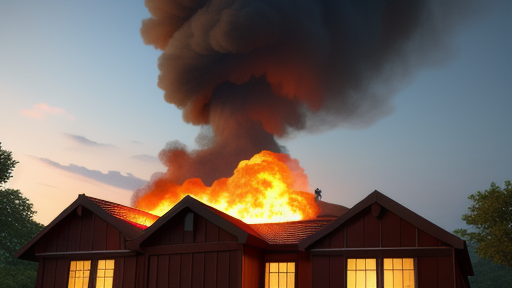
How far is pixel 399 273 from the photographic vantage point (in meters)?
20.8

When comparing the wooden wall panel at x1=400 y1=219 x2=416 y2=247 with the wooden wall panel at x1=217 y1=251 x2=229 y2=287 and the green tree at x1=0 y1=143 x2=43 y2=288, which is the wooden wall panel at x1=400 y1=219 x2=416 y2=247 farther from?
the green tree at x1=0 y1=143 x2=43 y2=288

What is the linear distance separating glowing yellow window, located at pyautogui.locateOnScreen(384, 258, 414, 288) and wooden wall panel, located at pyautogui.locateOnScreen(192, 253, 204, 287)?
21.3ft

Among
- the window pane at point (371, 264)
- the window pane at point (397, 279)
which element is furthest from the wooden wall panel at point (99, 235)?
the window pane at point (397, 279)

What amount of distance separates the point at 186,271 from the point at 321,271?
4897mm

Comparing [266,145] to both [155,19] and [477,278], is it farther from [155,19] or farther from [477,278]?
[477,278]

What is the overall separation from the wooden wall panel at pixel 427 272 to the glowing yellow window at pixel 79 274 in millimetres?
12785

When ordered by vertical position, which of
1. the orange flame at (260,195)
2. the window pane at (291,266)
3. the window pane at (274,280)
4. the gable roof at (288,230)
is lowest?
the window pane at (274,280)

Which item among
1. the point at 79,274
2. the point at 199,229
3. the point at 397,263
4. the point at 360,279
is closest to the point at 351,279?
the point at 360,279

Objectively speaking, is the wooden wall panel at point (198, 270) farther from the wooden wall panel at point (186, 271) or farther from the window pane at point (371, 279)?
the window pane at point (371, 279)

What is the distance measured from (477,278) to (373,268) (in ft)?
159

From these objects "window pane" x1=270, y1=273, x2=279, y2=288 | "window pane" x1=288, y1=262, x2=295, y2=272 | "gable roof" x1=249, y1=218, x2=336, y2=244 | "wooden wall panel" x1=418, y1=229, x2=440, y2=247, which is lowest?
"window pane" x1=270, y1=273, x2=279, y2=288

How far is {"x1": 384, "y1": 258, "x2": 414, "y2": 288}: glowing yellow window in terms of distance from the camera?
20688mm

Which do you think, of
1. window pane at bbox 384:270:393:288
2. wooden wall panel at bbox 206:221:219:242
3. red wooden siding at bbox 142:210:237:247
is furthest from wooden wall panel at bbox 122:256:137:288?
window pane at bbox 384:270:393:288

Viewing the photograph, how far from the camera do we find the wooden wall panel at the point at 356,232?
848 inches
